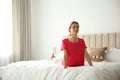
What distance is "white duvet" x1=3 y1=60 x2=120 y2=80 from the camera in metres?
2.65

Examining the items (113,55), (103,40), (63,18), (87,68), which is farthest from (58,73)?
(63,18)

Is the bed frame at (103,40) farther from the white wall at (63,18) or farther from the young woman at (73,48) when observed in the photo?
the young woman at (73,48)

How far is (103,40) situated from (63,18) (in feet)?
4.07

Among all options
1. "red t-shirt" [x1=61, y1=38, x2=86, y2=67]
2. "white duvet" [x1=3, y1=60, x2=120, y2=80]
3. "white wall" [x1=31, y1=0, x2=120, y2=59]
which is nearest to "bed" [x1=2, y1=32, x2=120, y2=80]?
"white duvet" [x1=3, y1=60, x2=120, y2=80]

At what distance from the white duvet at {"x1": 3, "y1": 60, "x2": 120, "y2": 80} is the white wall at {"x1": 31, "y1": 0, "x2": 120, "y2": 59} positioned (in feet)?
5.29

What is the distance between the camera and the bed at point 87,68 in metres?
2.69

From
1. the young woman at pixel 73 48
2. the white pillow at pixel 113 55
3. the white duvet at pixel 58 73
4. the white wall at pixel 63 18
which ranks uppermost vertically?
the white wall at pixel 63 18

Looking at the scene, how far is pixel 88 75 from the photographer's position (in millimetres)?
2621

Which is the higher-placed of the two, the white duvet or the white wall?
the white wall

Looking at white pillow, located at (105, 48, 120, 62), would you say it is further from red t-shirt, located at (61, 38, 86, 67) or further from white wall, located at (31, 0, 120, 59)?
red t-shirt, located at (61, 38, 86, 67)

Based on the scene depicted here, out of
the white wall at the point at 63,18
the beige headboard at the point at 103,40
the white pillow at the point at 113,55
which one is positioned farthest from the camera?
the white wall at the point at 63,18

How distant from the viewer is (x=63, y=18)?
552 cm

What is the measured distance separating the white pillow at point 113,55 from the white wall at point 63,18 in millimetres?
591

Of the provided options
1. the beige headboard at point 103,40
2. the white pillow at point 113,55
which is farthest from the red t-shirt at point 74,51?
the beige headboard at point 103,40
